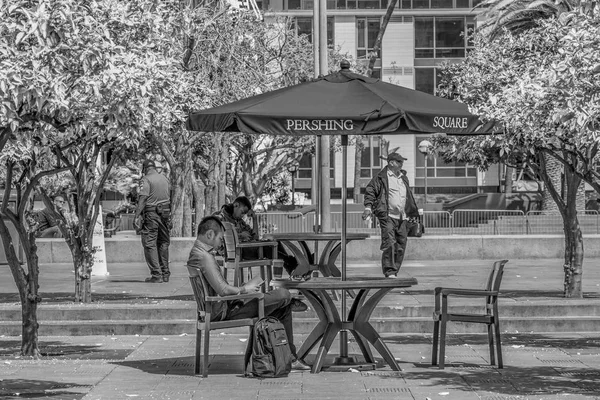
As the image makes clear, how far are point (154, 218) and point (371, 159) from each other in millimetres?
44762

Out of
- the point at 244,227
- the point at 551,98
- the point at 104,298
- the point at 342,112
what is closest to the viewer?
the point at 551,98

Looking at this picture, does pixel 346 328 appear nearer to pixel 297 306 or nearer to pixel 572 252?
pixel 297 306

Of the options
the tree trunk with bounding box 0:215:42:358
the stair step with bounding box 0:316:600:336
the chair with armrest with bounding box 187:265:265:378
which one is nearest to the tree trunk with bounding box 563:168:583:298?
the stair step with bounding box 0:316:600:336

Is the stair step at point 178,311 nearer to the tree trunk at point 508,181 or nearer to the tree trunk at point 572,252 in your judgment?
the tree trunk at point 572,252

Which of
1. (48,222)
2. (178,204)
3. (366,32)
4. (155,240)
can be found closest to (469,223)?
(178,204)

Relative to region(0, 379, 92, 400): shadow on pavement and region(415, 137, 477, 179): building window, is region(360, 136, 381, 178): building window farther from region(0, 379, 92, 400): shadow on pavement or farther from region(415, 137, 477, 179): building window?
region(0, 379, 92, 400): shadow on pavement

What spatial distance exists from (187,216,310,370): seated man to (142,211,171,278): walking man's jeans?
6.94m

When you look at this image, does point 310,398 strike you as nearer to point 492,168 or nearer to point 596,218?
point 596,218

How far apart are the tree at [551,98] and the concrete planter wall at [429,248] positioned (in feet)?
15.1

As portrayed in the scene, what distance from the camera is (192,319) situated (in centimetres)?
1250

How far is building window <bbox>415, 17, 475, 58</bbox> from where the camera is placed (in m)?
59.8

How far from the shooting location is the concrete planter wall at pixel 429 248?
20781 millimetres

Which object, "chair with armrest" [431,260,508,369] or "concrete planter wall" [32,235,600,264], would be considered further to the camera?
"concrete planter wall" [32,235,600,264]

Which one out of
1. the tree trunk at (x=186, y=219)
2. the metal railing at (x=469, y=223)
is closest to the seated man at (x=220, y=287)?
the metal railing at (x=469, y=223)
